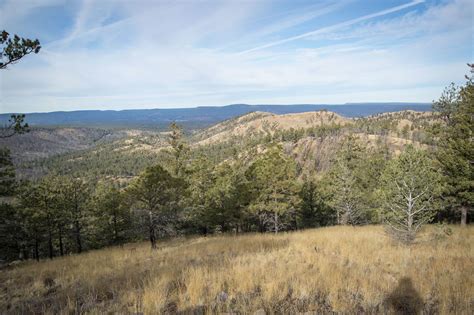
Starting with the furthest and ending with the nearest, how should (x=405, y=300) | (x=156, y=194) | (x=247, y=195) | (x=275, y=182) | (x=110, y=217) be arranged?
(x=110, y=217)
(x=247, y=195)
(x=275, y=182)
(x=156, y=194)
(x=405, y=300)

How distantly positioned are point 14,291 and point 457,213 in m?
35.8

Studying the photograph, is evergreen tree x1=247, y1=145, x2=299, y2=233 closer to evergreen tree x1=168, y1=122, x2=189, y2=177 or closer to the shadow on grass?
evergreen tree x1=168, y1=122, x2=189, y2=177

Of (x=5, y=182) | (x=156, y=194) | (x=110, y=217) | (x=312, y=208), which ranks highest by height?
(x=5, y=182)

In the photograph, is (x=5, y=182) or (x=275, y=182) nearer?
(x=5, y=182)

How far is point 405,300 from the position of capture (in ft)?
16.4

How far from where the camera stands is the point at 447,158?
18922mm

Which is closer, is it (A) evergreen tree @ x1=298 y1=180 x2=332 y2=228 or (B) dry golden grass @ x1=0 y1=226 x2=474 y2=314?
(B) dry golden grass @ x1=0 y1=226 x2=474 y2=314

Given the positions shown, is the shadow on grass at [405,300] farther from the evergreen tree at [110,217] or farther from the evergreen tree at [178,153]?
the evergreen tree at [178,153]

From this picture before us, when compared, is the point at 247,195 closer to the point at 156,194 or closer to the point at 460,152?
the point at 156,194

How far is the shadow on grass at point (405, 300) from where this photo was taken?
4668 millimetres

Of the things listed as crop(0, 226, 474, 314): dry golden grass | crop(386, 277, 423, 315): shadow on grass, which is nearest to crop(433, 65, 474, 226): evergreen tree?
crop(0, 226, 474, 314): dry golden grass

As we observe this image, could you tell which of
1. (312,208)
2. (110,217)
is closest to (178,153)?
(110,217)

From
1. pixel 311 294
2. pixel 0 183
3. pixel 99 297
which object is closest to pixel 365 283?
pixel 311 294

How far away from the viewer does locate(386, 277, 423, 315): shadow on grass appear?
15.3 feet
